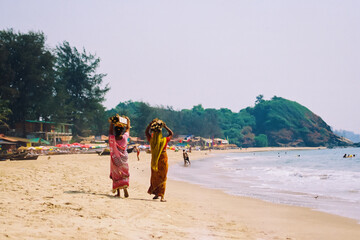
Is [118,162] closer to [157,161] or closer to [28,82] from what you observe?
[157,161]

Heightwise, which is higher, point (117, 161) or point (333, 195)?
point (117, 161)

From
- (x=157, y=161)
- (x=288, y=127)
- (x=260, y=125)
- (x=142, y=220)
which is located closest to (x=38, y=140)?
(x=157, y=161)

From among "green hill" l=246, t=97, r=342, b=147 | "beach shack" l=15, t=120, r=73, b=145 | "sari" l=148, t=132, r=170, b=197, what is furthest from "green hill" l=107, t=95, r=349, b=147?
"sari" l=148, t=132, r=170, b=197

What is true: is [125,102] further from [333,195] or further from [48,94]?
[333,195]

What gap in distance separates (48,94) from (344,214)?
5596cm

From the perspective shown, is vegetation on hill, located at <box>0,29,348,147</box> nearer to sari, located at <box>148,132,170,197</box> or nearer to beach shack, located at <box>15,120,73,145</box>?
beach shack, located at <box>15,120,73,145</box>

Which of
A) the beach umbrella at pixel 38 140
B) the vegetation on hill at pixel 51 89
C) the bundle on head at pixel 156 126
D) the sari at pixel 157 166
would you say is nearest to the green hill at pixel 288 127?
the vegetation on hill at pixel 51 89

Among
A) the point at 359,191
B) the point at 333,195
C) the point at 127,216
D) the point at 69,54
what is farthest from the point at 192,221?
the point at 69,54

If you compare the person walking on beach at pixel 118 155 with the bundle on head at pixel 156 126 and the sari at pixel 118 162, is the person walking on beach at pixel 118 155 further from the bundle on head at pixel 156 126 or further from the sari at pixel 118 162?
the bundle on head at pixel 156 126

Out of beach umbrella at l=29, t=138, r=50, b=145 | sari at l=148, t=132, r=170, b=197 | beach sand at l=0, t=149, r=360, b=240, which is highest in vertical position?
beach umbrella at l=29, t=138, r=50, b=145

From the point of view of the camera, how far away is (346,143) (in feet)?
561

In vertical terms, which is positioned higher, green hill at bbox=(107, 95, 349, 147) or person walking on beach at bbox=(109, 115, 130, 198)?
green hill at bbox=(107, 95, 349, 147)

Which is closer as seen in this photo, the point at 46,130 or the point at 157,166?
the point at 157,166

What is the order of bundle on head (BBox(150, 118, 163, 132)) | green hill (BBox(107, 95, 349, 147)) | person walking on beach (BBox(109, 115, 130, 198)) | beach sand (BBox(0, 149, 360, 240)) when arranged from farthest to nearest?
1. green hill (BBox(107, 95, 349, 147))
2. bundle on head (BBox(150, 118, 163, 132))
3. person walking on beach (BBox(109, 115, 130, 198))
4. beach sand (BBox(0, 149, 360, 240))
